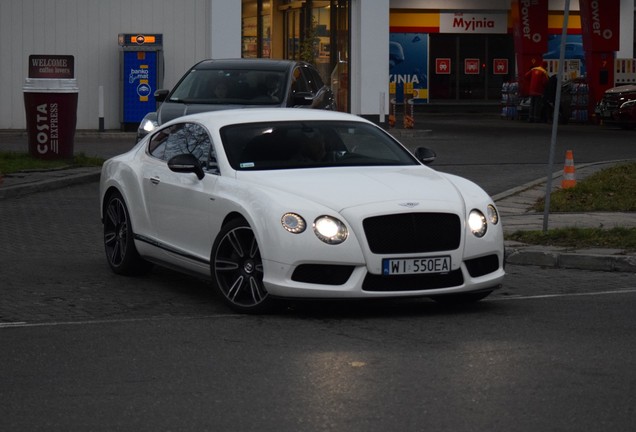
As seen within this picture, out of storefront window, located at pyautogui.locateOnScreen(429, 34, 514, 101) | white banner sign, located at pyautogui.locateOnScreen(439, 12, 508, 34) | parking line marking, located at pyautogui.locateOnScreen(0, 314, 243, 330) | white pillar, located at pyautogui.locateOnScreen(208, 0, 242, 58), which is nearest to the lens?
parking line marking, located at pyautogui.locateOnScreen(0, 314, 243, 330)

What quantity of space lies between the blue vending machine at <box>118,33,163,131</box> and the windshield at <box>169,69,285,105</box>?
35.1 feet

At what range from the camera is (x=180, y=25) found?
102 ft

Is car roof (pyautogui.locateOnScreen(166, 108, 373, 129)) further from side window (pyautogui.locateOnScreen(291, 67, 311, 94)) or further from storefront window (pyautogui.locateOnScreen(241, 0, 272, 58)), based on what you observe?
storefront window (pyautogui.locateOnScreen(241, 0, 272, 58))

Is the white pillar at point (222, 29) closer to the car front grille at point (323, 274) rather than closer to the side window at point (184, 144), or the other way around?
the side window at point (184, 144)

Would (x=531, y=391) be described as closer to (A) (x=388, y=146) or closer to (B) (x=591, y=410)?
(B) (x=591, y=410)

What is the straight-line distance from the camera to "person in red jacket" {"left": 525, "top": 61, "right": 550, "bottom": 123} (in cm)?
4125

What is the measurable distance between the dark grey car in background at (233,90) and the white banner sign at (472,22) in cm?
3476

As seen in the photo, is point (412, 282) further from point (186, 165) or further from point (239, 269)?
point (186, 165)

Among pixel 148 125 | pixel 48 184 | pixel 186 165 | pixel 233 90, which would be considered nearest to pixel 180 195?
pixel 186 165

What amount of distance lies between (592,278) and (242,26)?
2321 centimetres

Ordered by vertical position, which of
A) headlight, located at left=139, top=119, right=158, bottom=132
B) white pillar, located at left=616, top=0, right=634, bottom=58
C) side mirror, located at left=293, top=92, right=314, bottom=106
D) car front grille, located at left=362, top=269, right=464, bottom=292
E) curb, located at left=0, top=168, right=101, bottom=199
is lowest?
car front grille, located at left=362, top=269, right=464, bottom=292

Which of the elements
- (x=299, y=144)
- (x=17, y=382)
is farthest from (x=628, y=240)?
(x=17, y=382)

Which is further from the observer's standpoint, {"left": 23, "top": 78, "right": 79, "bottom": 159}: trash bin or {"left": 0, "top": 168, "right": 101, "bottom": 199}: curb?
{"left": 23, "top": 78, "right": 79, "bottom": 159}: trash bin

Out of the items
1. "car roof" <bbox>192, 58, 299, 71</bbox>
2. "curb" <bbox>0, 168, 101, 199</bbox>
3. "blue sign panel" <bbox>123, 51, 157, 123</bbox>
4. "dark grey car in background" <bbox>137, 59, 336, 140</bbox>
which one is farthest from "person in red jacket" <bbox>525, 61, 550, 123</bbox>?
"curb" <bbox>0, 168, 101, 199</bbox>
